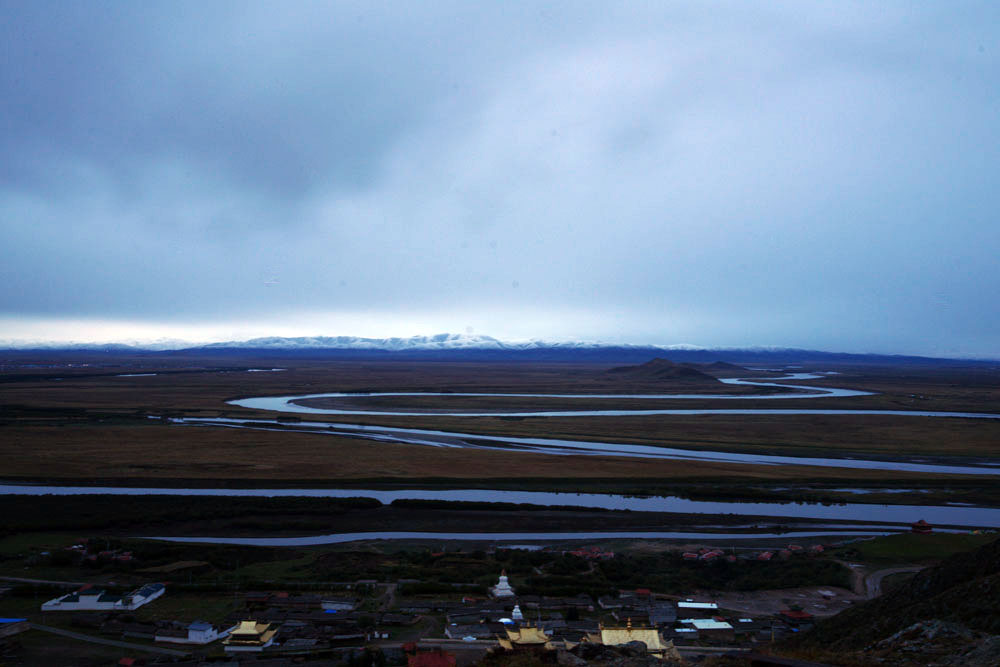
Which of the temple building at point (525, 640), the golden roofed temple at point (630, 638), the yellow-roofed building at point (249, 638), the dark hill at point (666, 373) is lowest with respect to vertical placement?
the yellow-roofed building at point (249, 638)

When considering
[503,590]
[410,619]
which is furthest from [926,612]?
[410,619]

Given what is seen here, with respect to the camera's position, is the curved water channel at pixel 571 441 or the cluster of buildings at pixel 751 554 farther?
the curved water channel at pixel 571 441

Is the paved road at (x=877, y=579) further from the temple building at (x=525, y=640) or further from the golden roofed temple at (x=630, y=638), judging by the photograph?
the temple building at (x=525, y=640)

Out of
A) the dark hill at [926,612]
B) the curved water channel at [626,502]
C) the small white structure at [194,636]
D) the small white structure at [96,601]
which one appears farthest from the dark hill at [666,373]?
the small white structure at [194,636]

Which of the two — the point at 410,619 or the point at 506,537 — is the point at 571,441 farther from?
the point at 410,619

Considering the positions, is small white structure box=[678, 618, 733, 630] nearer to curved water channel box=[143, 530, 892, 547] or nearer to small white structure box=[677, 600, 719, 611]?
small white structure box=[677, 600, 719, 611]

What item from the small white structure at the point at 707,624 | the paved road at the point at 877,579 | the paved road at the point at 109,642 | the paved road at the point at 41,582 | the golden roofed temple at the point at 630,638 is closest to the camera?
the golden roofed temple at the point at 630,638
